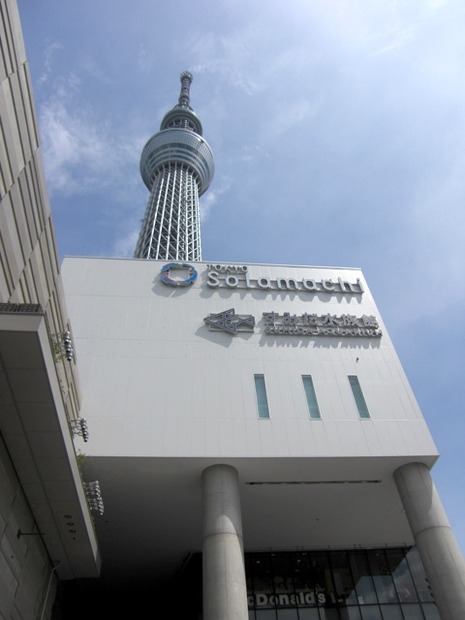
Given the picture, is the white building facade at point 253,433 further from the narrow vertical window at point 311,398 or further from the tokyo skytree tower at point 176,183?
the tokyo skytree tower at point 176,183

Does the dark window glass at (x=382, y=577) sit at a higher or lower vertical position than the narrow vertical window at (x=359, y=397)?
lower

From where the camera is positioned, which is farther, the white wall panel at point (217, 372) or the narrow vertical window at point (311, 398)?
the narrow vertical window at point (311, 398)

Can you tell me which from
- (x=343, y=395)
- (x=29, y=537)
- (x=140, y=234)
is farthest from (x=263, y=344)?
(x=140, y=234)

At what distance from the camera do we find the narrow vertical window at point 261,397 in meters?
19.5

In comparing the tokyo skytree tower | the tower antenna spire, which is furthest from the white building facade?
the tower antenna spire

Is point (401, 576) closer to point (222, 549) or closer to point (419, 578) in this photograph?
point (419, 578)

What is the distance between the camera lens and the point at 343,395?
20.4 metres

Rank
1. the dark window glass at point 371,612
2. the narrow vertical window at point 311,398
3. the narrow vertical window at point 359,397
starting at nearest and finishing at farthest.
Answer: the narrow vertical window at point 311,398 < the narrow vertical window at point 359,397 < the dark window glass at point 371,612

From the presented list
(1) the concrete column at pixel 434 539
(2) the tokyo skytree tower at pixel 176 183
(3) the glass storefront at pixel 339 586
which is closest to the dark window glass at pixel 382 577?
(3) the glass storefront at pixel 339 586

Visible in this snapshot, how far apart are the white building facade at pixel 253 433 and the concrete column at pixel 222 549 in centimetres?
4

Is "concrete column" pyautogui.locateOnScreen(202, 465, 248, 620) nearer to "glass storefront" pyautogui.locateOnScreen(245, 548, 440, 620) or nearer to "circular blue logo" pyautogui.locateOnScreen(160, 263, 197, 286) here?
"glass storefront" pyautogui.locateOnScreen(245, 548, 440, 620)

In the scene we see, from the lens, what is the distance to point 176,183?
8300 cm

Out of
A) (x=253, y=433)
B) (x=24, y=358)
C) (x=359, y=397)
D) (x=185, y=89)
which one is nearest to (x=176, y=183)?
(x=185, y=89)

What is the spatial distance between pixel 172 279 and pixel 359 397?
10843mm
